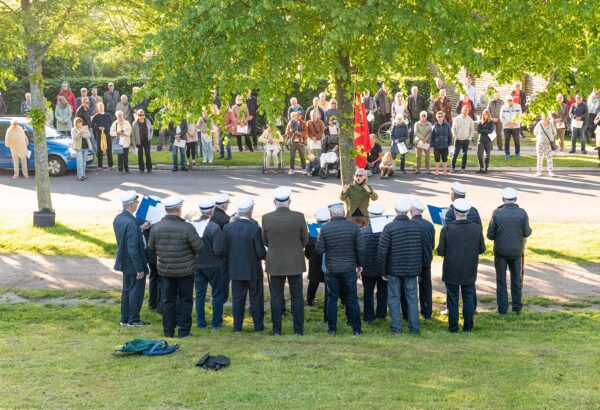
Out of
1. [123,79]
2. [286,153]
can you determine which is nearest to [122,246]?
[286,153]

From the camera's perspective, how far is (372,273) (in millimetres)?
13133

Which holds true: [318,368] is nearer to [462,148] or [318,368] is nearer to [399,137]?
[399,137]

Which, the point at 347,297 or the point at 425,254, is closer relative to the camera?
the point at 347,297

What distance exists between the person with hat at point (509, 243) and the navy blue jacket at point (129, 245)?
4.90 m

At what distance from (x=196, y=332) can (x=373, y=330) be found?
2380 mm

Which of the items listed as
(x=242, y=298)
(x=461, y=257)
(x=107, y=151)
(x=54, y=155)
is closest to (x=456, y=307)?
(x=461, y=257)

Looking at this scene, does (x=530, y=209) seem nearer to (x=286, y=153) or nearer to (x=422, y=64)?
(x=422, y=64)

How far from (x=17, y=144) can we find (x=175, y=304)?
1491 centimetres

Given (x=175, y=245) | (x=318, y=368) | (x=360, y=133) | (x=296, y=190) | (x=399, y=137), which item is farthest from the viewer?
(x=399, y=137)

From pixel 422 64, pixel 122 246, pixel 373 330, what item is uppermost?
pixel 422 64

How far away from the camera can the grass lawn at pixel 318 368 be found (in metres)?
9.02

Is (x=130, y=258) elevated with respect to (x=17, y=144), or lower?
lower

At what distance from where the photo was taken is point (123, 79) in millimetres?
34781

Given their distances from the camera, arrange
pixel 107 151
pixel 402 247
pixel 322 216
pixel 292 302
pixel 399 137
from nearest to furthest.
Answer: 1. pixel 402 247
2. pixel 292 302
3. pixel 322 216
4. pixel 399 137
5. pixel 107 151
